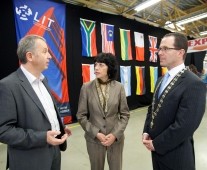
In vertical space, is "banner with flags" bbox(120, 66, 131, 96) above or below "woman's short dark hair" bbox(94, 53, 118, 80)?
below

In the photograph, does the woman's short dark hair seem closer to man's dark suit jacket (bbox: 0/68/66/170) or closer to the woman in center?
the woman in center

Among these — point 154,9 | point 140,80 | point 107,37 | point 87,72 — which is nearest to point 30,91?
point 87,72

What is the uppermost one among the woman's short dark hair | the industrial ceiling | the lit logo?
the industrial ceiling

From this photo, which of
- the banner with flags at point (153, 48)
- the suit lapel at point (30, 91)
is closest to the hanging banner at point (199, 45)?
the banner with flags at point (153, 48)

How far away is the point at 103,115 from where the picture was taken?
1854 mm

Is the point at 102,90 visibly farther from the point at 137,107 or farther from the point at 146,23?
the point at 146,23

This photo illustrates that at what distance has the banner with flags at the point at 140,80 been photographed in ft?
22.0

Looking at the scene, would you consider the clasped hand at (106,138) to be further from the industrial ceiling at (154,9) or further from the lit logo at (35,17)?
the industrial ceiling at (154,9)

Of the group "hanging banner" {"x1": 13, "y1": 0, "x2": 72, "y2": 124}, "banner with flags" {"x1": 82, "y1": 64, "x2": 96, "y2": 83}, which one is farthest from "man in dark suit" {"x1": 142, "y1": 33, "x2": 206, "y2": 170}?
"banner with flags" {"x1": 82, "y1": 64, "x2": 96, "y2": 83}

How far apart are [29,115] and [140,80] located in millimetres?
5848

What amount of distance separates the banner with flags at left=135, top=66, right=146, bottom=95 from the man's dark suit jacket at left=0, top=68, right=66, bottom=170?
5.60m

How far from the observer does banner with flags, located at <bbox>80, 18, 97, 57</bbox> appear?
199 inches

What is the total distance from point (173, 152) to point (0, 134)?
1221 millimetres

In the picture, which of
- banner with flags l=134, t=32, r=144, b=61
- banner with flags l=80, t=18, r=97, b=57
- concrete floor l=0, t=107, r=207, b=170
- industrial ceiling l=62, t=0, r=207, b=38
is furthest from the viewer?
banner with flags l=134, t=32, r=144, b=61
